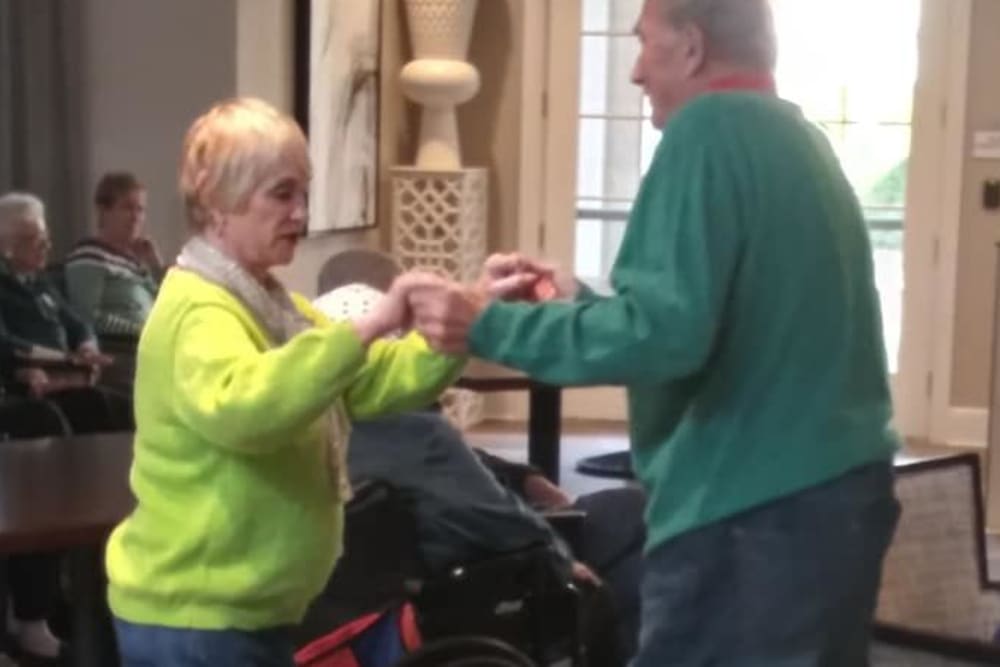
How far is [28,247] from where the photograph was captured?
4438 mm

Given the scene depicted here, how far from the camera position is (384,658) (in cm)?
289

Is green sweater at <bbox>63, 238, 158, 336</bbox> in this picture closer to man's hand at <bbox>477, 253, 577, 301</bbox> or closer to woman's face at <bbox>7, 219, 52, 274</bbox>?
woman's face at <bbox>7, 219, 52, 274</bbox>

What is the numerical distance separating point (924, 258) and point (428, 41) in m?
2.11

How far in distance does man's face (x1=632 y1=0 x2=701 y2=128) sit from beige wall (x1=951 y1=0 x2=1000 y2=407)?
519 cm

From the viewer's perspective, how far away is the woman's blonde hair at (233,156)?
1.98 m

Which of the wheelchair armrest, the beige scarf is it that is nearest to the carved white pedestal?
the wheelchair armrest

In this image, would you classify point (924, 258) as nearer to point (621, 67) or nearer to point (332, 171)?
point (621, 67)

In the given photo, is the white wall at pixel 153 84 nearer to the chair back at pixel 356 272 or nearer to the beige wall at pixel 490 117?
the beige wall at pixel 490 117

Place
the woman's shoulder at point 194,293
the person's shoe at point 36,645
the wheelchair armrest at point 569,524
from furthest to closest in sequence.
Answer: the person's shoe at point 36,645, the wheelchair armrest at point 569,524, the woman's shoulder at point 194,293

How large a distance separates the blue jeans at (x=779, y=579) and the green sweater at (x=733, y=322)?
2 centimetres

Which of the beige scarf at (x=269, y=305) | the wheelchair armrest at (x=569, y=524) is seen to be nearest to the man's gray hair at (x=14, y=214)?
the wheelchair armrest at (x=569, y=524)

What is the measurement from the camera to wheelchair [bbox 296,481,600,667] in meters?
2.89

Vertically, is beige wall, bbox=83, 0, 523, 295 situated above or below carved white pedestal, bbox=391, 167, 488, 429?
above

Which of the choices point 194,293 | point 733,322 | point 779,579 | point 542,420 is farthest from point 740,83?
point 542,420
